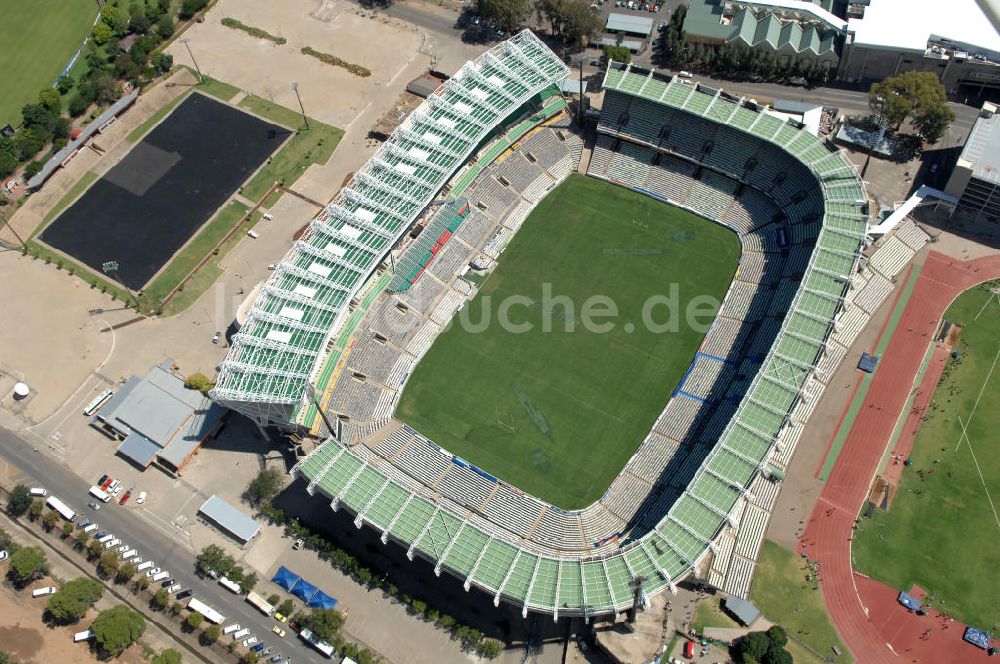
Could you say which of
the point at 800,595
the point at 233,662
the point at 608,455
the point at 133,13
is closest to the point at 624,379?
the point at 608,455

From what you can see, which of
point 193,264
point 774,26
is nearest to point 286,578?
point 193,264

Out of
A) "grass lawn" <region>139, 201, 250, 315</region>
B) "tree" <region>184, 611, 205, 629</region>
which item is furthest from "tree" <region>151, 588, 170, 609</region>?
"grass lawn" <region>139, 201, 250, 315</region>

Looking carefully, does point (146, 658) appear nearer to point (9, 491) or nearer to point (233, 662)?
point (233, 662)

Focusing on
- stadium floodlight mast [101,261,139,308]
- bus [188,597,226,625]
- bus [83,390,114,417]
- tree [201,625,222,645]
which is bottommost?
tree [201,625,222,645]

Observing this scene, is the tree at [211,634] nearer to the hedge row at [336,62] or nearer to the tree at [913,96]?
the hedge row at [336,62]

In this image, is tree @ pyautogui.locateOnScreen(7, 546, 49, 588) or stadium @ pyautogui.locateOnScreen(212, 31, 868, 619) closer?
stadium @ pyautogui.locateOnScreen(212, 31, 868, 619)

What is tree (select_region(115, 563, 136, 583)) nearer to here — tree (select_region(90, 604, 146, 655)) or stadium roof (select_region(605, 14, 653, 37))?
tree (select_region(90, 604, 146, 655))

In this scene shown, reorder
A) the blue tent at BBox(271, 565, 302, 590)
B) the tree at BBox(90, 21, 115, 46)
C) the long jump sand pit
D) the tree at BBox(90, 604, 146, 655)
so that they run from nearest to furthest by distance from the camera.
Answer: the tree at BBox(90, 604, 146, 655), the blue tent at BBox(271, 565, 302, 590), the long jump sand pit, the tree at BBox(90, 21, 115, 46)
